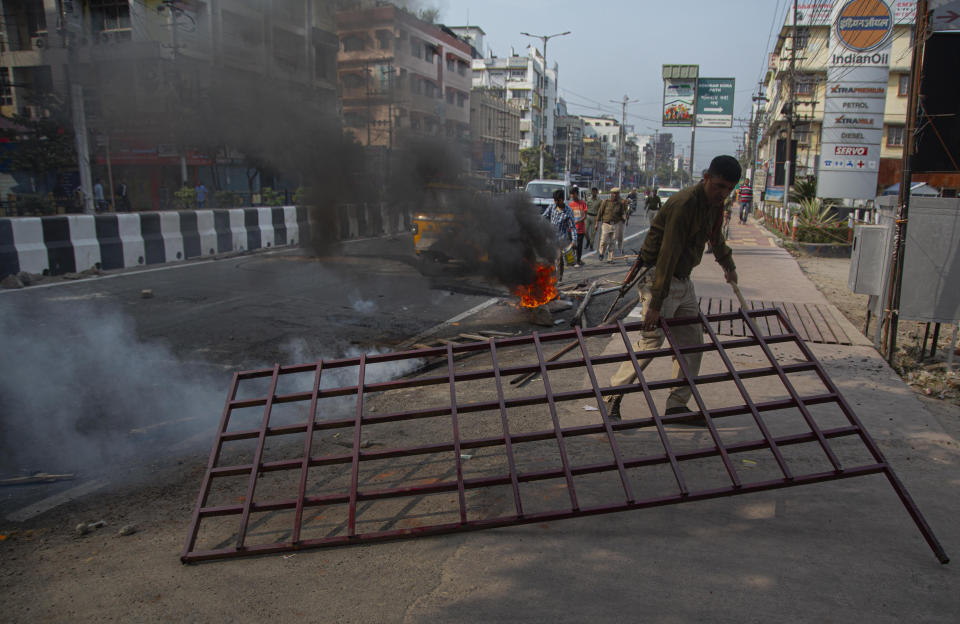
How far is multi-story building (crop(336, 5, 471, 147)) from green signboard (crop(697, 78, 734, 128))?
74.3ft

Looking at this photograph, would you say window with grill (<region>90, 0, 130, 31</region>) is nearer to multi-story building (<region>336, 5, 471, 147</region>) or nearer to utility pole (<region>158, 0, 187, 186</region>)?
utility pole (<region>158, 0, 187, 186</region>)

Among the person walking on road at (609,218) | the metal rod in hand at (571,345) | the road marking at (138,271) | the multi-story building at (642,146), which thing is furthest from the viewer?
the multi-story building at (642,146)

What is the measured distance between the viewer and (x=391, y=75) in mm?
7465

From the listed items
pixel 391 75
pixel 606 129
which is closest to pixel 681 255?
pixel 391 75

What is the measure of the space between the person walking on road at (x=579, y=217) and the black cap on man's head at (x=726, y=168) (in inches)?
342

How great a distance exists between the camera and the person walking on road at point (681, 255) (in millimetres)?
3500

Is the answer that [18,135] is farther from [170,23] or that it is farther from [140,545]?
[140,545]

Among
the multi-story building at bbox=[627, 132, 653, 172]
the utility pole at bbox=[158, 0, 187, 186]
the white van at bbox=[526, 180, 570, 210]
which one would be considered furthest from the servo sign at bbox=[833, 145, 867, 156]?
the multi-story building at bbox=[627, 132, 653, 172]

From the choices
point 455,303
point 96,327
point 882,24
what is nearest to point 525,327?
point 455,303

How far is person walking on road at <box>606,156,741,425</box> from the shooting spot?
11.5 feet

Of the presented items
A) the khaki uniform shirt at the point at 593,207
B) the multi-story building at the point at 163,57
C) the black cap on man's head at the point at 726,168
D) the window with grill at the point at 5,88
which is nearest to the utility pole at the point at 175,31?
the multi-story building at the point at 163,57

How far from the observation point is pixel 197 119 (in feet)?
21.1

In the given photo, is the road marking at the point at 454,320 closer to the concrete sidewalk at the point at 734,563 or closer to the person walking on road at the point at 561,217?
the person walking on road at the point at 561,217

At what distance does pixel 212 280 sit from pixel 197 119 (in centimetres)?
325
